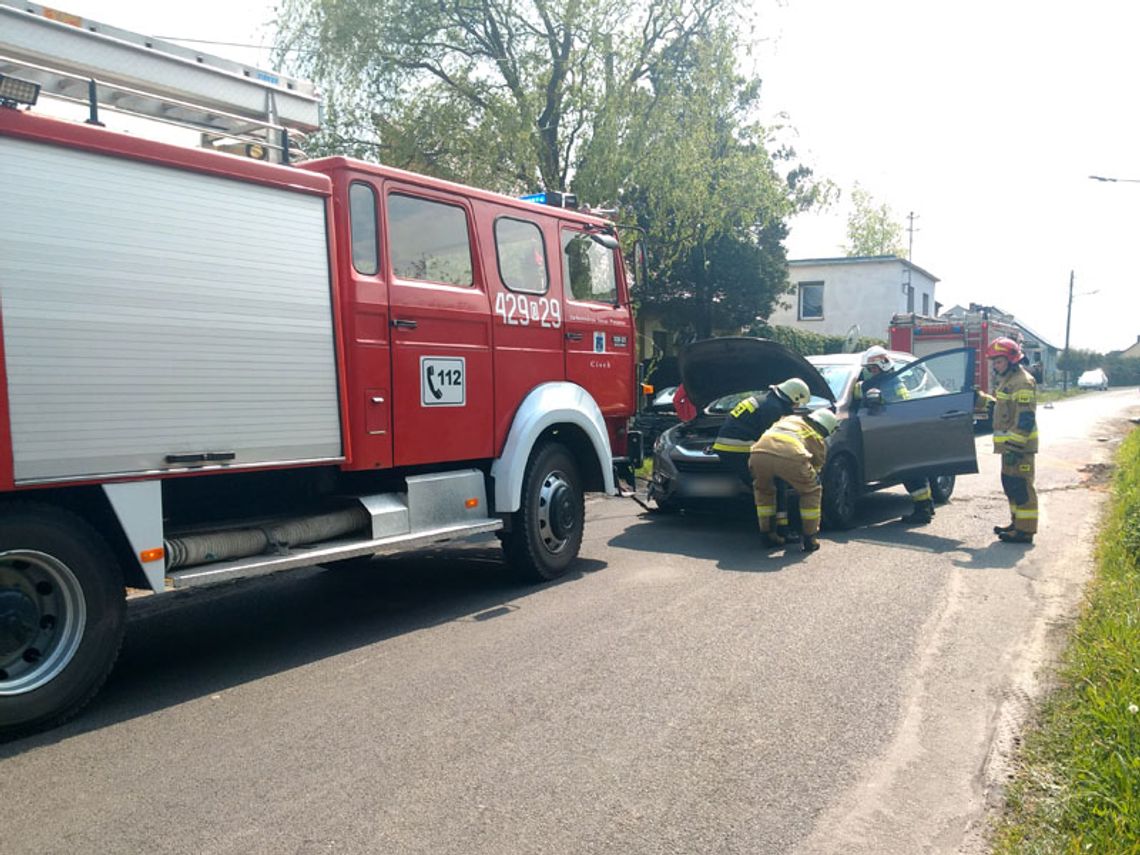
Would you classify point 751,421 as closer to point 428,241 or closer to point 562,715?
point 428,241

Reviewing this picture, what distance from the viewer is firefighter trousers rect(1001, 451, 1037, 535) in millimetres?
8617

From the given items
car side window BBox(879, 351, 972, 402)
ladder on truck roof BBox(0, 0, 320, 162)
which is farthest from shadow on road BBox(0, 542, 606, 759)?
car side window BBox(879, 351, 972, 402)

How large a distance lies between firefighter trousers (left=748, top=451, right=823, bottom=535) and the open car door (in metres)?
1.54

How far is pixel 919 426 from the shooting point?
9.72m

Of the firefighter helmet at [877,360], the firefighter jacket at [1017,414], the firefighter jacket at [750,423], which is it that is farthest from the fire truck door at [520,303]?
the firefighter jacket at [1017,414]

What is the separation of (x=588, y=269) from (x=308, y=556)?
3.69 meters

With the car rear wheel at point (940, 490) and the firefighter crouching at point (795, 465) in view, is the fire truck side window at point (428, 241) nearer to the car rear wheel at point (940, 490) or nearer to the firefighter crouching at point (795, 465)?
the firefighter crouching at point (795, 465)

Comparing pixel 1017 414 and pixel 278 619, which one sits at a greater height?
pixel 1017 414

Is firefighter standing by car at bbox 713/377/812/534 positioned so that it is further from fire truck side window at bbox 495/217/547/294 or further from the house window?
the house window

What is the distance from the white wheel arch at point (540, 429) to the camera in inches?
266

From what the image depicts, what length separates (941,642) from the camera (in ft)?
18.4

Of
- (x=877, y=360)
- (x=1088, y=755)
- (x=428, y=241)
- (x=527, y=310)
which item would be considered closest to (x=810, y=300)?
(x=877, y=360)

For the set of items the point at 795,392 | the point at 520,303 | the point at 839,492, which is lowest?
the point at 839,492

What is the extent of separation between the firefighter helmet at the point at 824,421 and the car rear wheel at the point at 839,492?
682 mm
